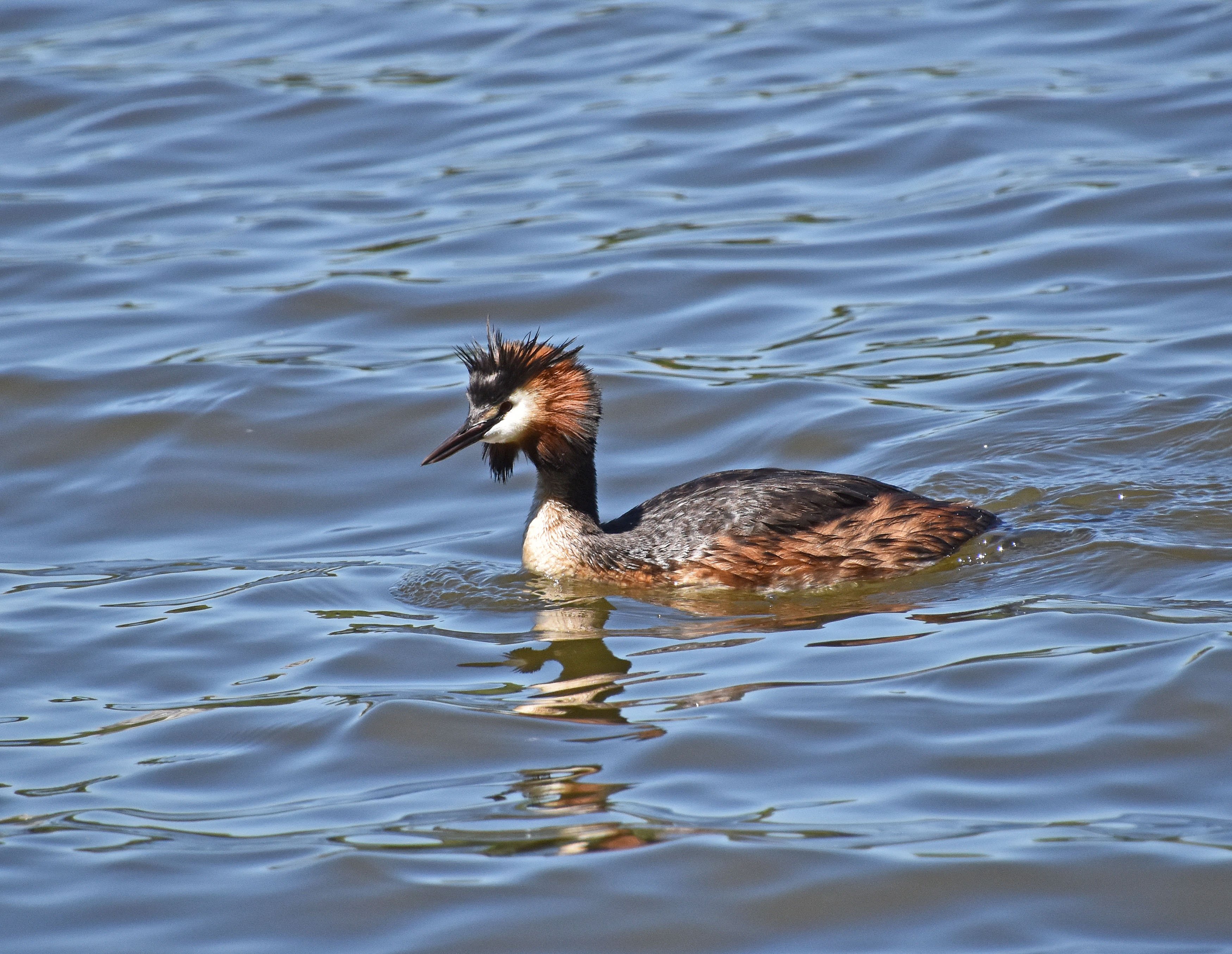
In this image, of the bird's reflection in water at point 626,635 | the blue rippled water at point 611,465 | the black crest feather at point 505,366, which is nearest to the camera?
the blue rippled water at point 611,465

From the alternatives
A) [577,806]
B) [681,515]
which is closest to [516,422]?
Result: [681,515]

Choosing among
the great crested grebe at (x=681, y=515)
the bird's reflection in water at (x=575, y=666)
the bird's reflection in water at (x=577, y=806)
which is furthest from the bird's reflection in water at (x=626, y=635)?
the bird's reflection in water at (x=577, y=806)

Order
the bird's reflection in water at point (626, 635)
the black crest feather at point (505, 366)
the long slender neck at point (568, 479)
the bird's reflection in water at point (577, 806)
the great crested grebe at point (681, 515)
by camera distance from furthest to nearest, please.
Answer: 1. the long slender neck at point (568, 479)
2. the black crest feather at point (505, 366)
3. the great crested grebe at point (681, 515)
4. the bird's reflection in water at point (626, 635)
5. the bird's reflection in water at point (577, 806)

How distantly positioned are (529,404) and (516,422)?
11cm

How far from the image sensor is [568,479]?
916cm

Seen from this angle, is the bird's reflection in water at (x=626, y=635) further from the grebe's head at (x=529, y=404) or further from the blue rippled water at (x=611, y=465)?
the grebe's head at (x=529, y=404)

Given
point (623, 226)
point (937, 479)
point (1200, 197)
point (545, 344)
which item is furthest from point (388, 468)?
point (1200, 197)

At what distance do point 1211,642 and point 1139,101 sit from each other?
1037 centimetres

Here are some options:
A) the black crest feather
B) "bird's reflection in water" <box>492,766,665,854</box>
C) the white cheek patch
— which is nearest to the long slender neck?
the white cheek patch

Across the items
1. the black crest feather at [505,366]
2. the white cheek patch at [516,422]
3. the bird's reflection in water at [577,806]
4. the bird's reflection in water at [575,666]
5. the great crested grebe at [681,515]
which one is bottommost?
the bird's reflection in water at [577,806]

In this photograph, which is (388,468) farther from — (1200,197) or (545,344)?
(1200,197)

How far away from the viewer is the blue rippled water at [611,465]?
18.7 ft

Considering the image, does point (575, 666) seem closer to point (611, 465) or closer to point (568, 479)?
point (568, 479)

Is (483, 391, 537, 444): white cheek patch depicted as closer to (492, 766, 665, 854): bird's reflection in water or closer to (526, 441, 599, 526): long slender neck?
(526, 441, 599, 526): long slender neck
